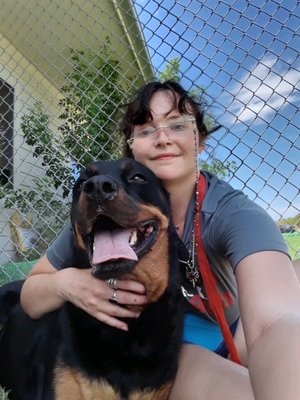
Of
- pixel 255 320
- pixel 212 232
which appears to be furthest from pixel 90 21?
pixel 255 320

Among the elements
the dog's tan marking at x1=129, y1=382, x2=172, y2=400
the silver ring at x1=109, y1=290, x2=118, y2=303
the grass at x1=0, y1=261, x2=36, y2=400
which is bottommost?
the grass at x1=0, y1=261, x2=36, y2=400

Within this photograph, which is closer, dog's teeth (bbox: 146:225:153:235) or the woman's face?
dog's teeth (bbox: 146:225:153:235)

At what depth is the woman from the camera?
1.34 m

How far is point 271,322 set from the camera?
1.27 meters

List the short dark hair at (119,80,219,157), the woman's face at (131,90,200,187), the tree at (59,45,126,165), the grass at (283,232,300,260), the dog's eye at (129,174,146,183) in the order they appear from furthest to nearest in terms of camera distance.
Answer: the tree at (59,45,126,165)
the grass at (283,232,300,260)
the short dark hair at (119,80,219,157)
the woman's face at (131,90,200,187)
the dog's eye at (129,174,146,183)

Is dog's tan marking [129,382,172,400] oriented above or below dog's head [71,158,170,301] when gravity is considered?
below

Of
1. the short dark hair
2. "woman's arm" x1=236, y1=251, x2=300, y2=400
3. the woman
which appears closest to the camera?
"woman's arm" x1=236, y1=251, x2=300, y2=400

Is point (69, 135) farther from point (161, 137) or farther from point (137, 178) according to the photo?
point (137, 178)

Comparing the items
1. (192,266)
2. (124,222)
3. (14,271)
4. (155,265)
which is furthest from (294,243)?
(124,222)

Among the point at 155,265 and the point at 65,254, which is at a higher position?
the point at 155,265

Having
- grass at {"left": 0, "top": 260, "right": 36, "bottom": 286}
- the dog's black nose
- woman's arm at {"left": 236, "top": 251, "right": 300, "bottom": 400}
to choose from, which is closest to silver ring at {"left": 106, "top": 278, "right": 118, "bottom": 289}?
the dog's black nose

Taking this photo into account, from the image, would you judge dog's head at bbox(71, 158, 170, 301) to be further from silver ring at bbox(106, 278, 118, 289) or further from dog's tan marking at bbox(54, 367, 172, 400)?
dog's tan marking at bbox(54, 367, 172, 400)

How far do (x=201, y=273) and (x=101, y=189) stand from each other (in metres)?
0.57

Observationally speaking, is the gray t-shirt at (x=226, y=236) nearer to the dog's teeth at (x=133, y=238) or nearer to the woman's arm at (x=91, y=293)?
the woman's arm at (x=91, y=293)
